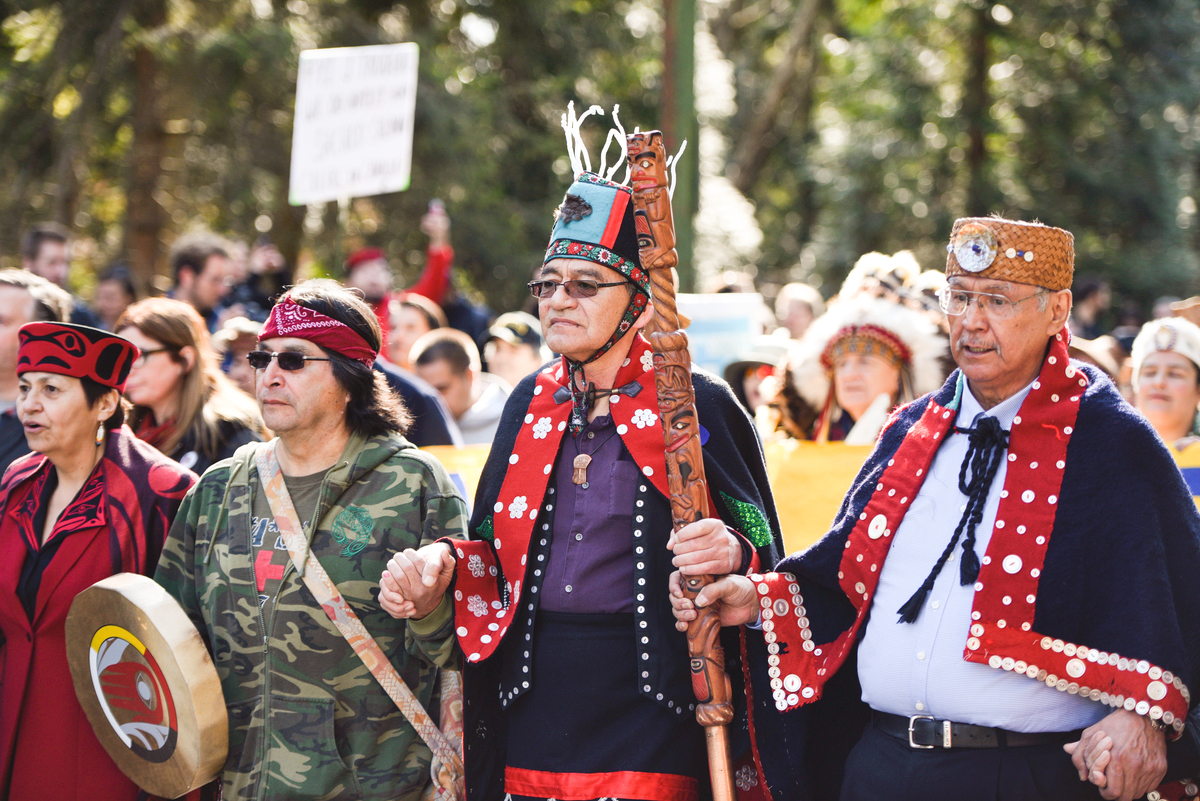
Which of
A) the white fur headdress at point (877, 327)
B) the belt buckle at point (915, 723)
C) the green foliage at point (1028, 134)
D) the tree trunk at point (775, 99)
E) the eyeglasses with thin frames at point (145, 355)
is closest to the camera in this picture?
the belt buckle at point (915, 723)

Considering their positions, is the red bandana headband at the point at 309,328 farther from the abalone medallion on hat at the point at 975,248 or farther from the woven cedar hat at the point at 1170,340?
the woven cedar hat at the point at 1170,340

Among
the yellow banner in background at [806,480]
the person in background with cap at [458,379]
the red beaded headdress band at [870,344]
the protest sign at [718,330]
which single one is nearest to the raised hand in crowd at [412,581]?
the yellow banner in background at [806,480]

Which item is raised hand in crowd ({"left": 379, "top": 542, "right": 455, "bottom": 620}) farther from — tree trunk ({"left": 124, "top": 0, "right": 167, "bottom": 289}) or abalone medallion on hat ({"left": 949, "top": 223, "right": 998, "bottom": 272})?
tree trunk ({"left": 124, "top": 0, "right": 167, "bottom": 289})

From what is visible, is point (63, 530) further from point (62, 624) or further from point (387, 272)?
point (387, 272)

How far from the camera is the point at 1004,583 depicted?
106 inches

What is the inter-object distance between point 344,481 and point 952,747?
1881 millimetres

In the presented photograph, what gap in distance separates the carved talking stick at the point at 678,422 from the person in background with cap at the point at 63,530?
1.80 m

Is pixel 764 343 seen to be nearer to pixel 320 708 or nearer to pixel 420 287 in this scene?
pixel 420 287

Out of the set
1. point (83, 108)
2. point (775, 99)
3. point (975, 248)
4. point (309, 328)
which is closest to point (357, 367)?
point (309, 328)

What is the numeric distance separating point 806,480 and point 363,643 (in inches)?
98.4

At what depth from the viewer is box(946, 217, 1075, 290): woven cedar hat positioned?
2.81 meters

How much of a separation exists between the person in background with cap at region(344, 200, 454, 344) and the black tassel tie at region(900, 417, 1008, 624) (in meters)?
4.63

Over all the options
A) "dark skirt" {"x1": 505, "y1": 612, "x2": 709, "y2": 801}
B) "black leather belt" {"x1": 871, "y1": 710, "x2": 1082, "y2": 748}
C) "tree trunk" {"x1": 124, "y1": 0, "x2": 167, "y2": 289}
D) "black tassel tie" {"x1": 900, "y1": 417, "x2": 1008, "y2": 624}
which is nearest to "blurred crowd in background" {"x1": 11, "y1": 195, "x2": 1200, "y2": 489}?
"black tassel tie" {"x1": 900, "y1": 417, "x2": 1008, "y2": 624}

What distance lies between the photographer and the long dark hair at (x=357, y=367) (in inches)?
141
